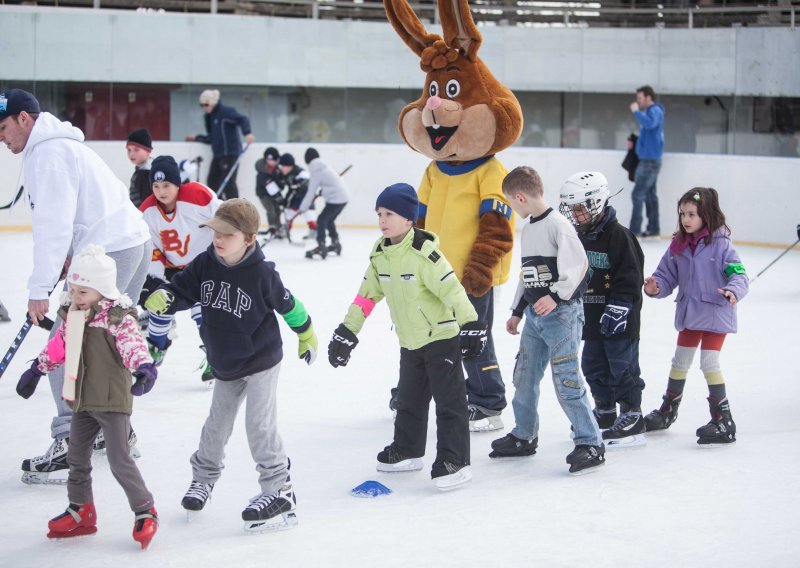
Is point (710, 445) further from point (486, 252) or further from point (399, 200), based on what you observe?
point (399, 200)

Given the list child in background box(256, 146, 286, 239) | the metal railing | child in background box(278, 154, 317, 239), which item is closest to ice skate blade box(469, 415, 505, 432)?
child in background box(278, 154, 317, 239)

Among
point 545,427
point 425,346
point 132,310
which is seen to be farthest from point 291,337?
point 132,310

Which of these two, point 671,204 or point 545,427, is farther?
point 671,204

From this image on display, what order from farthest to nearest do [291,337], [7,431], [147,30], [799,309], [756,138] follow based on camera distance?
[147,30] → [756,138] → [799,309] → [291,337] → [7,431]

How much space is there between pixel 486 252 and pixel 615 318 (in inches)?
23.9

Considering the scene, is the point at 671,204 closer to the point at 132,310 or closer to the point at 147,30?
the point at 147,30

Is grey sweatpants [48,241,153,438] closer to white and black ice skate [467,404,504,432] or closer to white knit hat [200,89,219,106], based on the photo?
white and black ice skate [467,404,504,432]

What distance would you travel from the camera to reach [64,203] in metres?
3.97

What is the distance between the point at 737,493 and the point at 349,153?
33.5 feet

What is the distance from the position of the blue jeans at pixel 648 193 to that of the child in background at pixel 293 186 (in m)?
3.60

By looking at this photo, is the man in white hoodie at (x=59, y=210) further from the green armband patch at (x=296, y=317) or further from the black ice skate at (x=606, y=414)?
the black ice skate at (x=606, y=414)

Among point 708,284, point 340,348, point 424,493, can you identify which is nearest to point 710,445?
point 708,284

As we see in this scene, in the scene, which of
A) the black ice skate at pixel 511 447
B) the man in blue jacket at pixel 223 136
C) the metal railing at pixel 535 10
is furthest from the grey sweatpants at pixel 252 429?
the metal railing at pixel 535 10

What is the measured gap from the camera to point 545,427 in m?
4.97
